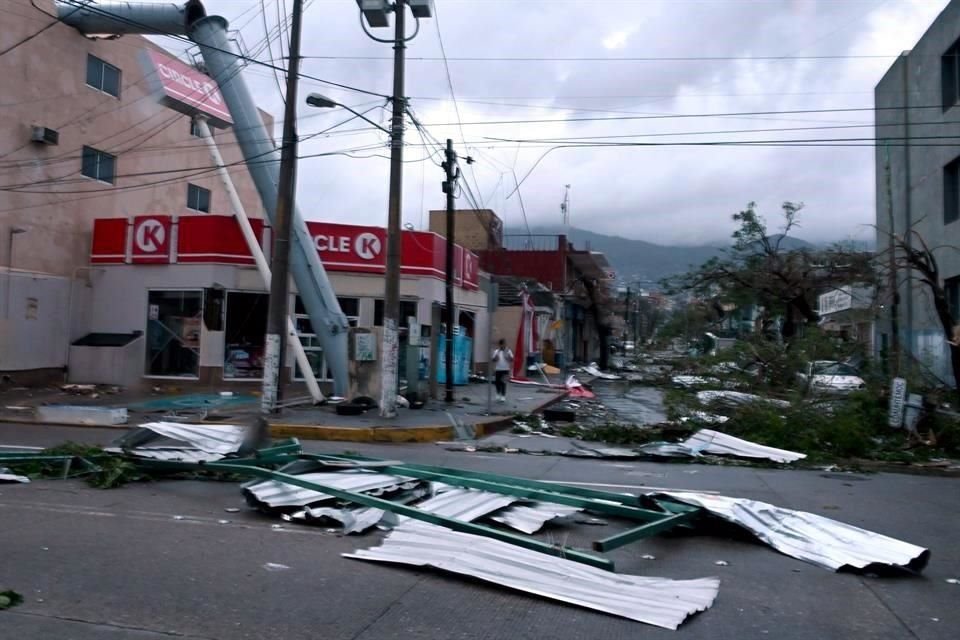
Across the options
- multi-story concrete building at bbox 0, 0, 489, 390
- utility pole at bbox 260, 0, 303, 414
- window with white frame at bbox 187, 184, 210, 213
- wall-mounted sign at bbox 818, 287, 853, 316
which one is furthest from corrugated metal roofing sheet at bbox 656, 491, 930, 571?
window with white frame at bbox 187, 184, 210, 213

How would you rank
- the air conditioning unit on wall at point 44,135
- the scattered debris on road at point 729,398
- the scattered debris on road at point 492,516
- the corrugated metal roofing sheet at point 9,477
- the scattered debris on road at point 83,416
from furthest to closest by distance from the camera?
the air conditioning unit on wall at point 44,135
the scattered debris on road at point 729,398
the scattered debris on road at point 83,416
the corrugated metal roofing sheet at point 9,477
the scattered debris on road at point 492,516

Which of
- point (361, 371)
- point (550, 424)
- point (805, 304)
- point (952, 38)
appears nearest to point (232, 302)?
point (361, 371)

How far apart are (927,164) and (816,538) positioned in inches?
885

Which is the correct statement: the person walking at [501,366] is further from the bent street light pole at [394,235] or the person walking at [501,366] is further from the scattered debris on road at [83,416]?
the scattered debris on road at [83,416]

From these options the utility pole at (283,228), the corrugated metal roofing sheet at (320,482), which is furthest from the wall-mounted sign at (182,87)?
the corrugated metal roofing sheet at (320,482)

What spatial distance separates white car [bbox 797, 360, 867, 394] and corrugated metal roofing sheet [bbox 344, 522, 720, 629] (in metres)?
11.1

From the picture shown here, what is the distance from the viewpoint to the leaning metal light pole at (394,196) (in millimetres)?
17609

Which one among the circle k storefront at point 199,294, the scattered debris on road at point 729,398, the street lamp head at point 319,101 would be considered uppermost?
the street lamp head at point 319,101

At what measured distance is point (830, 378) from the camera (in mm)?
16875

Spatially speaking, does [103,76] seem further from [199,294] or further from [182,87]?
[199,294]

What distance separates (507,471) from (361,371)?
8.70 meters

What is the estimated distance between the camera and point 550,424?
18953 millimetres

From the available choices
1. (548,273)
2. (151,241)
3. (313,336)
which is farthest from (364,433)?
(548,273)

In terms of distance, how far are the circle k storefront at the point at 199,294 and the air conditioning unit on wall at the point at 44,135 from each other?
253cm
